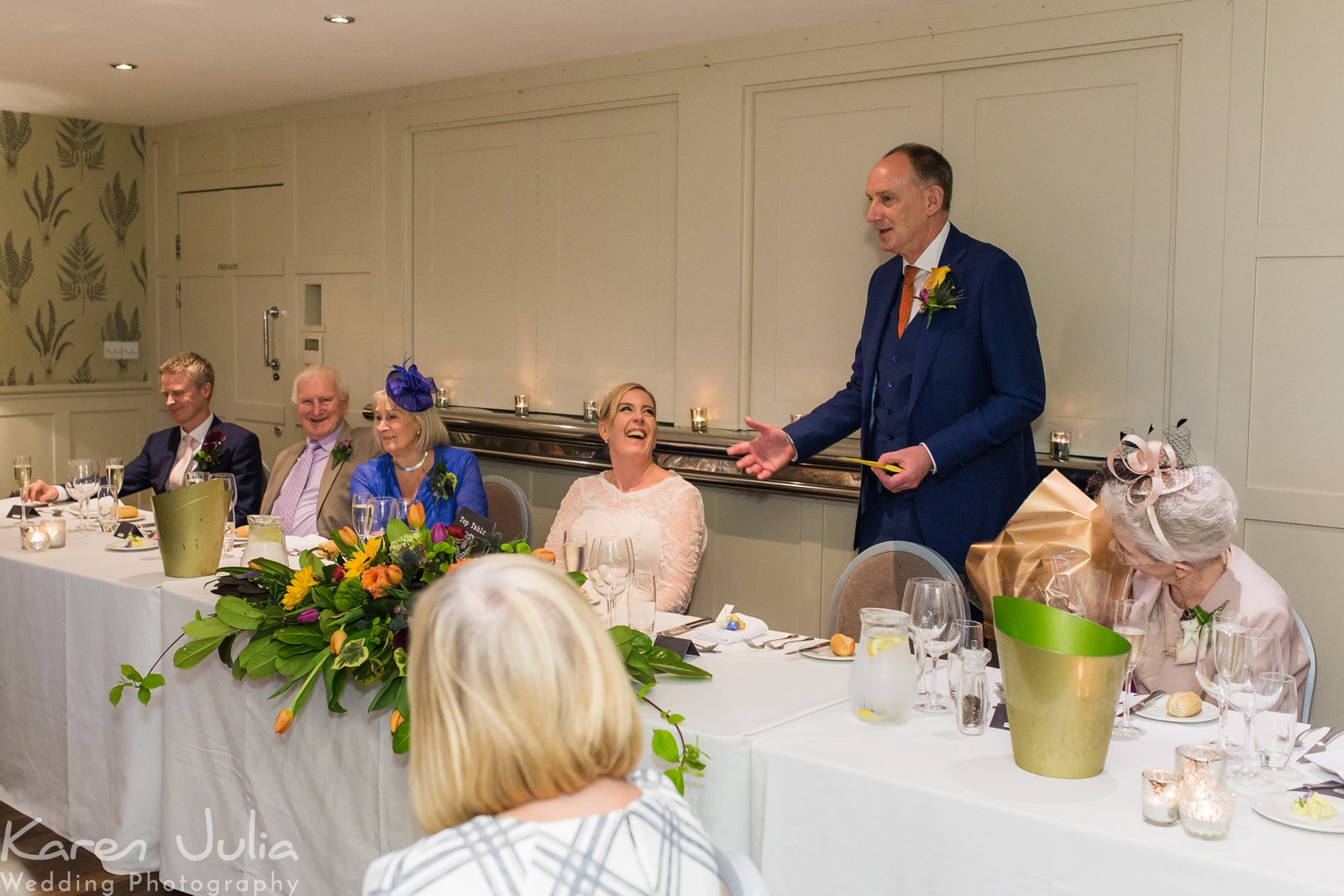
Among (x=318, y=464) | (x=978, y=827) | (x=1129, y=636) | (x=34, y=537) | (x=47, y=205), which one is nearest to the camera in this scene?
(x=978, y=827)

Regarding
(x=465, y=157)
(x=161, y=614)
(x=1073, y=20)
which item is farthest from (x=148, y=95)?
(x=1073, y=20)

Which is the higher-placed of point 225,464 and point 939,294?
point 939,294

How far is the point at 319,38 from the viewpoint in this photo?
4941mm

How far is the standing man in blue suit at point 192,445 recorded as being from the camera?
4.79m

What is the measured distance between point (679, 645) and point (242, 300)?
514 centimetres

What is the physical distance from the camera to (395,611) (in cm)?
229

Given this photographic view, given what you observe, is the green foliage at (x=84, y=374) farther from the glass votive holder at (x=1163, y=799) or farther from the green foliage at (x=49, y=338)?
the glass votive holder at (x=1163, y=799)

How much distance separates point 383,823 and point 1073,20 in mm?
3230

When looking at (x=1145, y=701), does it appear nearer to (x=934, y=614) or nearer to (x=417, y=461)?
(x=934, y=614)

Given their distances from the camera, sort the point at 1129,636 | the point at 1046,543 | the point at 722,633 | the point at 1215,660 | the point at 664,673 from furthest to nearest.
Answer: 1. the point at 1046,543
2. the point at 722,633
3. the point at 664,673
4. the point at 1129,636
5. the point at 1215,660

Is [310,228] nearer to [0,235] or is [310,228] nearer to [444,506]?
[0,235]

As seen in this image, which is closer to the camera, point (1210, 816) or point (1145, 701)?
point (1210, 816)

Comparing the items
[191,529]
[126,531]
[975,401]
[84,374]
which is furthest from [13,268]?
[975,401]

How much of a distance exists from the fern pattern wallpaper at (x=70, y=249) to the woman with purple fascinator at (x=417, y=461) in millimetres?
3777
